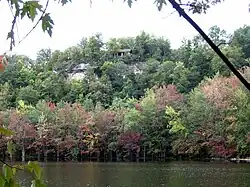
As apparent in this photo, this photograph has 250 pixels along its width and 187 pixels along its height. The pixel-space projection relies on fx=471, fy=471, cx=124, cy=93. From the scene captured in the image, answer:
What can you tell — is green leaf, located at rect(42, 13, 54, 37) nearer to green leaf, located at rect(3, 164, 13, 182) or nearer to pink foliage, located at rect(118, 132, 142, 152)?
green leaf, located at rect(3, 164, 13, 182)

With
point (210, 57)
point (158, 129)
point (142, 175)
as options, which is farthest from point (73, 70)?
point (142, 175)

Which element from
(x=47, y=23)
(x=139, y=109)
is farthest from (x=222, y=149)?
(x=47, y=23)

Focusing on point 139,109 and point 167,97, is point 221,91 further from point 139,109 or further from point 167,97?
point 139,109

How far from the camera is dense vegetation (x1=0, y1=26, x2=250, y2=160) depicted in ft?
114

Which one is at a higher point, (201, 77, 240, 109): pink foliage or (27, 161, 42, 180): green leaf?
(201, 77, 240, 109): pink foliage

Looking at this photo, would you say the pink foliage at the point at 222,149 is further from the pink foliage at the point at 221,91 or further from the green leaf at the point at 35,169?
the green leaf at the point at 35,169

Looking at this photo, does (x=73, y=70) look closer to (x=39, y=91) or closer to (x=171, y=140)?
(x=39, y=91)

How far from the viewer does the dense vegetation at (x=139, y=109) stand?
34.8 meters

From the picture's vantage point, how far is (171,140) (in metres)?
37.6

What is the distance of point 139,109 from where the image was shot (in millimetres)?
39125

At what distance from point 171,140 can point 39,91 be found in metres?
20.6

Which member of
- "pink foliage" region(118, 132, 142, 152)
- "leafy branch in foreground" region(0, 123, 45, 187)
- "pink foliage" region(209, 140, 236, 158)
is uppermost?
"pink foliage" region(118, 132, 142, 152)

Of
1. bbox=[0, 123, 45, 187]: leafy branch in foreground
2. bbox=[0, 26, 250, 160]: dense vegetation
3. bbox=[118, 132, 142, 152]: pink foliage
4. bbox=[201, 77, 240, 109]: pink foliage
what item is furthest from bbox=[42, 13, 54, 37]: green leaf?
bbox=[118, 132, 142, 152]: pink foliage

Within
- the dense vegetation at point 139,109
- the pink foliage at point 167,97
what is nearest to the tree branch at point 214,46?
the dense vegetation at point 139,109
